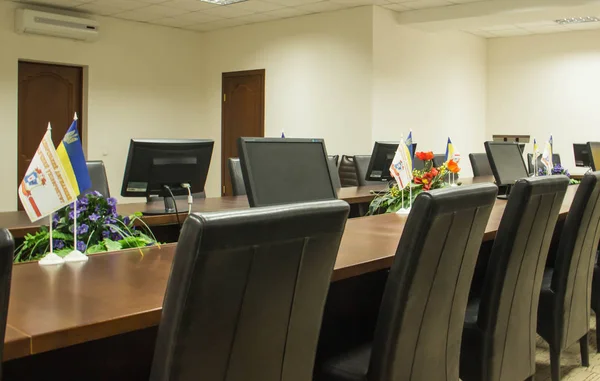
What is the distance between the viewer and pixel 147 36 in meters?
7.78

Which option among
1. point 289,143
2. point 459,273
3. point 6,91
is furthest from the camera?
point 6,91

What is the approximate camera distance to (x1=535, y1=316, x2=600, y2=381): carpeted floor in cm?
297

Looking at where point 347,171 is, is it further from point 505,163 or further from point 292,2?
point 505,163

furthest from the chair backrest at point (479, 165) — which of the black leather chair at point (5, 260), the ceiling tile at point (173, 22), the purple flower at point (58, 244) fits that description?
the black leather chair at point (5, 260)

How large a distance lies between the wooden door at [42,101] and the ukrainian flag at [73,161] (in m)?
5.45

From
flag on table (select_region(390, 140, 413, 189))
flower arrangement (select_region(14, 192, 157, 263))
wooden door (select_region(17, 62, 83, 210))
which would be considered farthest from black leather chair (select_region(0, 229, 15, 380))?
wooden door (select_region(17, 62, 83, 210))

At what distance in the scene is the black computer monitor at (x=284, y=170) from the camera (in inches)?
94.1

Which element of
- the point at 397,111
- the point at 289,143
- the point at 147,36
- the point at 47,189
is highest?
the point at 147,36

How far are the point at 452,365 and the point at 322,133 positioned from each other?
559 centimetres

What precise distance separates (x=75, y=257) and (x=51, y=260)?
0.22ft

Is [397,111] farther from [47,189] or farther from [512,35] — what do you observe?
[47,189]

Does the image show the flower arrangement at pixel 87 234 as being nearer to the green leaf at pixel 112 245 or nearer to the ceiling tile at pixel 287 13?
the green leaf at pixel 112 245

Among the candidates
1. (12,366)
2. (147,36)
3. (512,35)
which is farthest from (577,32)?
(12,366)

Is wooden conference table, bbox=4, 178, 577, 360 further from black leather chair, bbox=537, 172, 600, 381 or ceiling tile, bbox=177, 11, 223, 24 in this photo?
ceiling tile, bbox=177, 11, 223, 24
